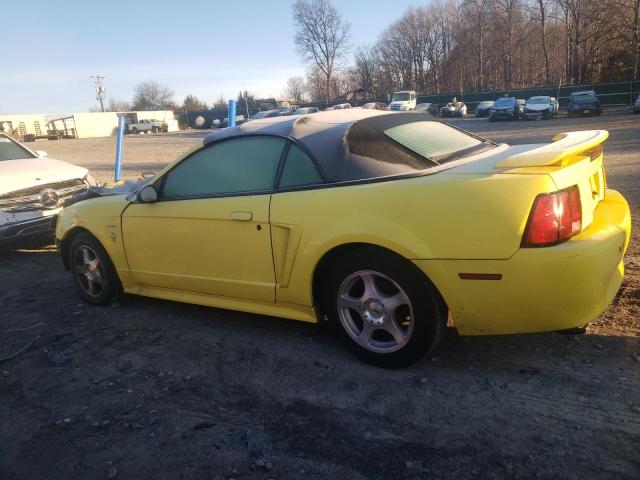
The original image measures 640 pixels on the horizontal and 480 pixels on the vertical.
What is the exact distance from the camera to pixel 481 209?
2500mm

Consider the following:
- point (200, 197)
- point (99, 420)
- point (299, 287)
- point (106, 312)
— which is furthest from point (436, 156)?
point (106, 312)

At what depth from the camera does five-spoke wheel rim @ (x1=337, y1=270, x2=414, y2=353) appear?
9.44ft

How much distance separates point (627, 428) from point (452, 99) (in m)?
51.9

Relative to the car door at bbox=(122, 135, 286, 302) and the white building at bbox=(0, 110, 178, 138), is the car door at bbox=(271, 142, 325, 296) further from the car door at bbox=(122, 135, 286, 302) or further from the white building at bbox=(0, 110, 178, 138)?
the white building at bbox=(0, 110, 178, 138)

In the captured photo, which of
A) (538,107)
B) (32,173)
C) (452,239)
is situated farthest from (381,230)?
(538,107)

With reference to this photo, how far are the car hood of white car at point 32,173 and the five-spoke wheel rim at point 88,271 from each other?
2.53 m

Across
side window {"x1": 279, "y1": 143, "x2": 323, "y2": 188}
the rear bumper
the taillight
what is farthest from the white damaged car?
the taillight

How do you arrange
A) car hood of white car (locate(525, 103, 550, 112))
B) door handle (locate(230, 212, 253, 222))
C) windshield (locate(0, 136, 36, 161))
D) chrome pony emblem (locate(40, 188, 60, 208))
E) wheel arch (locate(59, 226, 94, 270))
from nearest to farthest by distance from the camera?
door handle (locate(230, 212, 253, 222)) → wheel arch (locate(59, 226, 94, 270)) → chrome pony emblem (locate(40, 188, 60, 208)) → windshield (locate(0, 136, 36, 161)) → car hood of white car (locate(525, 103, 550, 112))

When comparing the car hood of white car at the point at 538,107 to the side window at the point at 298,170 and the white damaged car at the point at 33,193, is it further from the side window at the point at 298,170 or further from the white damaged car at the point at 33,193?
the side window at the point at 298,170

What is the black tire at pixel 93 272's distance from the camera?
4289 millimetres

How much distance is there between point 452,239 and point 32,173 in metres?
6.11

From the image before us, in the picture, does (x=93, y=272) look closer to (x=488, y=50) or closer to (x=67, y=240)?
(x=67, y=240)

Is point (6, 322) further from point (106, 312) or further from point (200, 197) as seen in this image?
point (200, 197)

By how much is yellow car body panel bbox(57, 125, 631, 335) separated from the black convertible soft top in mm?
140
